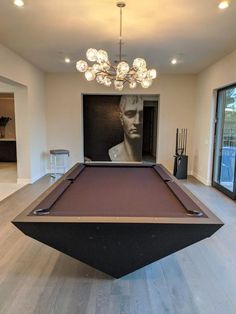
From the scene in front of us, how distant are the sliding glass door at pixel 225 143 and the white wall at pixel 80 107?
1.39m

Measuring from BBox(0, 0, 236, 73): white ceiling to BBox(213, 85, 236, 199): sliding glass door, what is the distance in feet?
3.03

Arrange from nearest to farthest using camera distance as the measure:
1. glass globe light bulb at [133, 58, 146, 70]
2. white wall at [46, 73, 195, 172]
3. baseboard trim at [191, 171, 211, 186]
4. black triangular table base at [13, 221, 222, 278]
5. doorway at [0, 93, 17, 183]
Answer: black triangular table base at [13, 221, 222, 278]
glass globe light bulb at [133, 58, 146, 70]
baseboard trim at [191, 171, 211, 186]
white wall at [46, 73, 195, 172]
doorway at [0, 93, 17, 183]

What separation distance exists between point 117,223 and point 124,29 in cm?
317

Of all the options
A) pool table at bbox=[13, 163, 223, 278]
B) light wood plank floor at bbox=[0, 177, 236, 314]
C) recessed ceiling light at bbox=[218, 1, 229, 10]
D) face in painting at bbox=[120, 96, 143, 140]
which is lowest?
light wood plank floor at bbox=[0, 177, 236, 314]

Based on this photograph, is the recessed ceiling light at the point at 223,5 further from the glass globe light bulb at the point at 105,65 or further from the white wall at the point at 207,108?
the white wall at the point at 207,108

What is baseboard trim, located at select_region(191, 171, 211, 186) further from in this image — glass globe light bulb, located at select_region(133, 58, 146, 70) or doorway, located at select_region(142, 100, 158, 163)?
glass globe light bulb, located at select_region(133, 58, 146, 70)

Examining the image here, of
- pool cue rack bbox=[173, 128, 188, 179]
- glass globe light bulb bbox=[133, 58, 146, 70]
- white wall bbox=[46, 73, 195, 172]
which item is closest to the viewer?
glass globe light bulb bbox=[133, 58, 146, 70]

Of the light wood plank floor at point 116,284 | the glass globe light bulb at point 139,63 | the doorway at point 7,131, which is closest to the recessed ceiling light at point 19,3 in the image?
the glass globe light bulb at point 139,63

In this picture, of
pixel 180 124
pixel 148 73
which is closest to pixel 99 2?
pixel 148 73

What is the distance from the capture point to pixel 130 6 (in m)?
2.96

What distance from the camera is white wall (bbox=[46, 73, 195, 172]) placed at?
22.4ft

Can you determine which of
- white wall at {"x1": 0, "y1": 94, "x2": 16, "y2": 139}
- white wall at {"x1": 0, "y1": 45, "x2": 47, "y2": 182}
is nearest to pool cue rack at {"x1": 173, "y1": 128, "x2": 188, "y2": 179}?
white wall at {"x1": 0, "y1": 45, "x2": 47, "y2": 182}

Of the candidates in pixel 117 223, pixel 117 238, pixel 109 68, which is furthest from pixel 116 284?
pixel 109 68

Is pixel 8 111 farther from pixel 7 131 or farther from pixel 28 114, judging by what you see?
pixel 28 114
